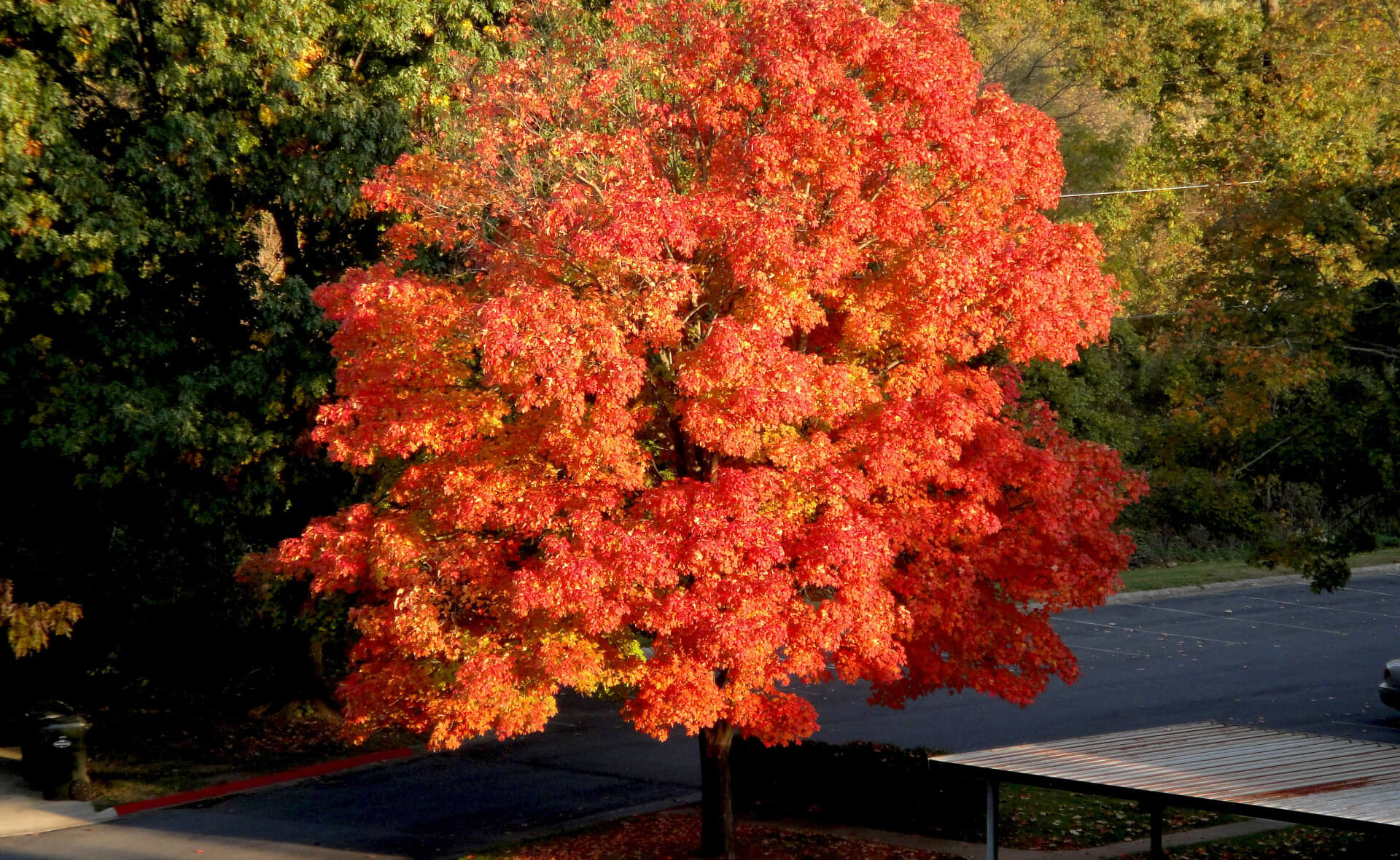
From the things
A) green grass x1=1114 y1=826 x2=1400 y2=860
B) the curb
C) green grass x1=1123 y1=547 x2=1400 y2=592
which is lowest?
green grass x1=1114 y1=826 x2=1400 y2=860

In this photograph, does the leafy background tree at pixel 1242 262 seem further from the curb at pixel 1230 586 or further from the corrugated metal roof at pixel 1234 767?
the corrugated metal roof at pixel 1234 767

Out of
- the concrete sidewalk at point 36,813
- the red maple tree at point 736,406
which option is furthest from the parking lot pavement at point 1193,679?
the concrete sidewalk at point 36,813

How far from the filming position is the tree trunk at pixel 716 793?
12734mm

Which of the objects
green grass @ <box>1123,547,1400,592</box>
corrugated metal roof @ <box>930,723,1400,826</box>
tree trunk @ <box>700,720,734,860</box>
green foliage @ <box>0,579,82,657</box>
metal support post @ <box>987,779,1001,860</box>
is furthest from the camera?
green grass @ <box>1123,547,1400,592</box>

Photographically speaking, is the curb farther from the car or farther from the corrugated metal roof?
the corrugated metal roof

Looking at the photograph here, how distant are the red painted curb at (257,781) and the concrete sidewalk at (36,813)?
1.20 feet

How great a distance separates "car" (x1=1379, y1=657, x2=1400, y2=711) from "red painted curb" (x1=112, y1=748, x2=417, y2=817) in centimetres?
1427

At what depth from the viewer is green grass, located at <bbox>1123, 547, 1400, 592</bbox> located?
30.5m

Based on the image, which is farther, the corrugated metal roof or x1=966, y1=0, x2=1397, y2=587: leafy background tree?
x1=966, y1=0, x2=1397, y2=587: leafy background tree

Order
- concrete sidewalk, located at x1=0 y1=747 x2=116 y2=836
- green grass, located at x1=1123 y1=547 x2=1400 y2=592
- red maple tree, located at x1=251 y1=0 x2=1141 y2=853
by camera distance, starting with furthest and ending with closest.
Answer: green grass, located at x1=1123 y1=547 x2=1400 y2=592, concrete sidewalk, located at x1=0 y1=747 x2=116 y2=836, red maple tree, located at x1=251 y1=0 x2=1141 y2=853

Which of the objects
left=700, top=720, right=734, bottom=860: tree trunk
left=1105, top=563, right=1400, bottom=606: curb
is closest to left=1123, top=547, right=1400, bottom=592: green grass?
left=1105, top=563, right=1400, bottom=606: curb

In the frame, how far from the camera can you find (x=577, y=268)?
1087 cm

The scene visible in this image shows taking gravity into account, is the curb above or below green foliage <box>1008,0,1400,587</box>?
below

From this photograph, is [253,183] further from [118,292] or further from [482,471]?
[482,471]
